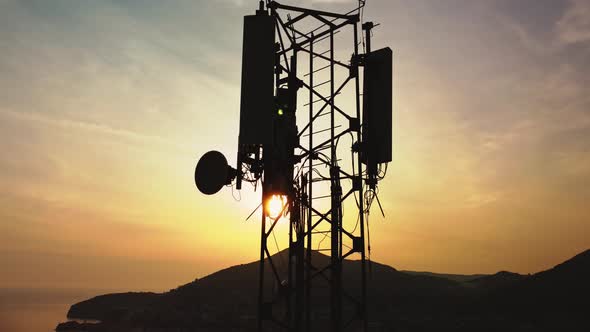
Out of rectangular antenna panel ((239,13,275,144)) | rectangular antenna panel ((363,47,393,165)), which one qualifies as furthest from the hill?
rectangular antenna panel ((239,13,275,144))

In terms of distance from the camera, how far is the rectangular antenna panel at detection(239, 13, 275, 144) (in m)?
12.8

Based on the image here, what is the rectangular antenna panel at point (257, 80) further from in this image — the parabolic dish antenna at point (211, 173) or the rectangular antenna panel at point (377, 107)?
the rectangular antenna panel at point (377, 107)

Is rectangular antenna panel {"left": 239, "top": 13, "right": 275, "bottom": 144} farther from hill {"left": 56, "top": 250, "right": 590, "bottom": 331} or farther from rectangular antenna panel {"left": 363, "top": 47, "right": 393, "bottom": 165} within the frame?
hill {"left": 56, "top": 250, "right": 590, "bottom": 331}

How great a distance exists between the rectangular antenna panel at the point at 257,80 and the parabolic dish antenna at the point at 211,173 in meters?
1.35

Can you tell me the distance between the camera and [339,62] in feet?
50.6

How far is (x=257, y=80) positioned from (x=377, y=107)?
4.41 metres

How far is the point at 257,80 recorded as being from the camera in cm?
1310

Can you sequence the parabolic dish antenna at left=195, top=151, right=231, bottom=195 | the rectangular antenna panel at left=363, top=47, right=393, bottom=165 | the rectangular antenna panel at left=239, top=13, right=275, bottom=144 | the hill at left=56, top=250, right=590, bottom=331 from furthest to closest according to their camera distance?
the hill at left=56, top=250, right=590, bottom=331 → the rectangular antenna panel at left=363, top=47, right=393, bottom=165 → the parabolic dish antenna at left=195, top=151, right=231, bottom=195 → the rectangular antenna panel at left=239, top=13, right=275, bottom=144

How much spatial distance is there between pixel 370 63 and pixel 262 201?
6.02 m

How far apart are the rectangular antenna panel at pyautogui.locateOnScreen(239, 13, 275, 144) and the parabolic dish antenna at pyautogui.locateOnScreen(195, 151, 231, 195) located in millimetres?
1352

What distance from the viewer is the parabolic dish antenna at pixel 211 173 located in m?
13.7

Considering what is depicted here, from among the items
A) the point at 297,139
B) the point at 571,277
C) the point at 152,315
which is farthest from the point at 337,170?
the point at 152,315

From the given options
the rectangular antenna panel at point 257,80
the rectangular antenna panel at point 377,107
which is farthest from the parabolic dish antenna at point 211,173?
the rectangular antenna panel at point 377,107

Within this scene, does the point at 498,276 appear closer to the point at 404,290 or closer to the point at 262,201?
the point at 404,290
